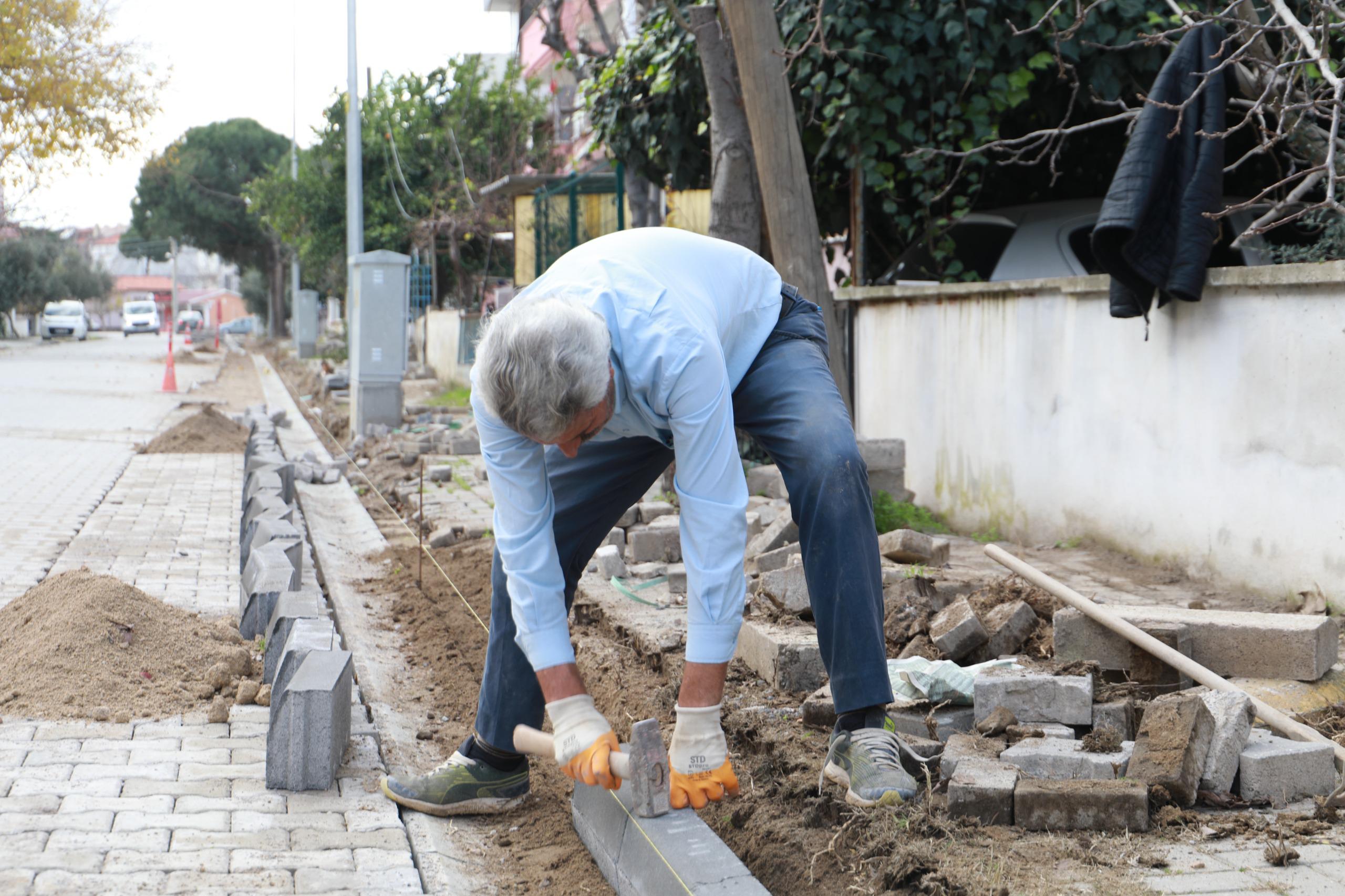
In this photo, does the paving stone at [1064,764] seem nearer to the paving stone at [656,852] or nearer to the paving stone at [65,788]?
the paving stone at [656,852]

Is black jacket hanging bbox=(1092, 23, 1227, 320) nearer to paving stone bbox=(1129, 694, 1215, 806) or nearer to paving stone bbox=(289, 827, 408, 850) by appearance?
paving stone bbox=(1129, 694, 1215, 806)

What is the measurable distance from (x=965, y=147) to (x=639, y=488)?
596 centimetres

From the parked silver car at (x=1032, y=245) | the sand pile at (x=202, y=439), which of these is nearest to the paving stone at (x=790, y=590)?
the parked silver car at (x=1032, y=245)

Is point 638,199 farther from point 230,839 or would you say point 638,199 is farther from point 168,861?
point 168,861

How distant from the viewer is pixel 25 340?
153 feet

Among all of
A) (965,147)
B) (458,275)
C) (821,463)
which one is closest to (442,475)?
(965,147)

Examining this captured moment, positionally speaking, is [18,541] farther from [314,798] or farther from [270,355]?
[270,355]

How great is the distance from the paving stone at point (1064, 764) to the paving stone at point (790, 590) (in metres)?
1.43

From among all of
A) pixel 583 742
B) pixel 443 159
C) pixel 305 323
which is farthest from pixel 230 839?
pixel 305 323

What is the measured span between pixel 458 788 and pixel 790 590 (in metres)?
1.67

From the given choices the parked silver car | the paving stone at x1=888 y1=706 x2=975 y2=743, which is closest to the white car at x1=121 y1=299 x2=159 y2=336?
the parked silver car

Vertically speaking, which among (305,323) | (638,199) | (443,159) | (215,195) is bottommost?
(305,323)

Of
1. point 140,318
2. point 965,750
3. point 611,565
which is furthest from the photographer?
point 140,318

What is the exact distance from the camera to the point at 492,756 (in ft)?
11.5
